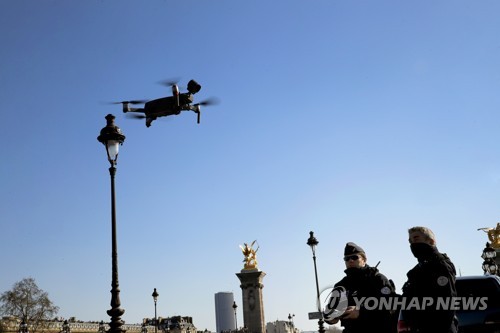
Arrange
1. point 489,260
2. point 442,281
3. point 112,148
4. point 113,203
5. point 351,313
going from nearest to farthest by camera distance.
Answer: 1. point 442,281
2. point 351,313
3. point 113,203
4. point 112,148
5. point 489,260

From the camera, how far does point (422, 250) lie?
4.80 meters

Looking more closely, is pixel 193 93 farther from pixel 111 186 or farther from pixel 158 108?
pixel 111 186

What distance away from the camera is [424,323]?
4531mm

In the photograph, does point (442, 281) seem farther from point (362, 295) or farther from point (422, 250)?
point (362, 295)

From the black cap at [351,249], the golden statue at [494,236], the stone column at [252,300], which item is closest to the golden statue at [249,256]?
the stone column at [252,300]

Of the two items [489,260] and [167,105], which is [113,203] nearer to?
[167,105]

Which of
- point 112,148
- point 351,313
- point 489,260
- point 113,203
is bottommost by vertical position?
point 351,313

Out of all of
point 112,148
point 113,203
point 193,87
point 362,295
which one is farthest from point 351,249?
point 193,87

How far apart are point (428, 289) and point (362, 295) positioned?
2.03 feet

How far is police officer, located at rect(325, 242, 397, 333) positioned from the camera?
4.73 meters

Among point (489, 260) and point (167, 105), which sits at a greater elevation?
point (167, 105)

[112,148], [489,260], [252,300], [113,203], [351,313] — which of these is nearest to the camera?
[351,313]

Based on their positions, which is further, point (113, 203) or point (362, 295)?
point (113, 203)

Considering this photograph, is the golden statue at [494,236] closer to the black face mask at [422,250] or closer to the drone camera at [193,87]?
the drone camera at [193,87]
